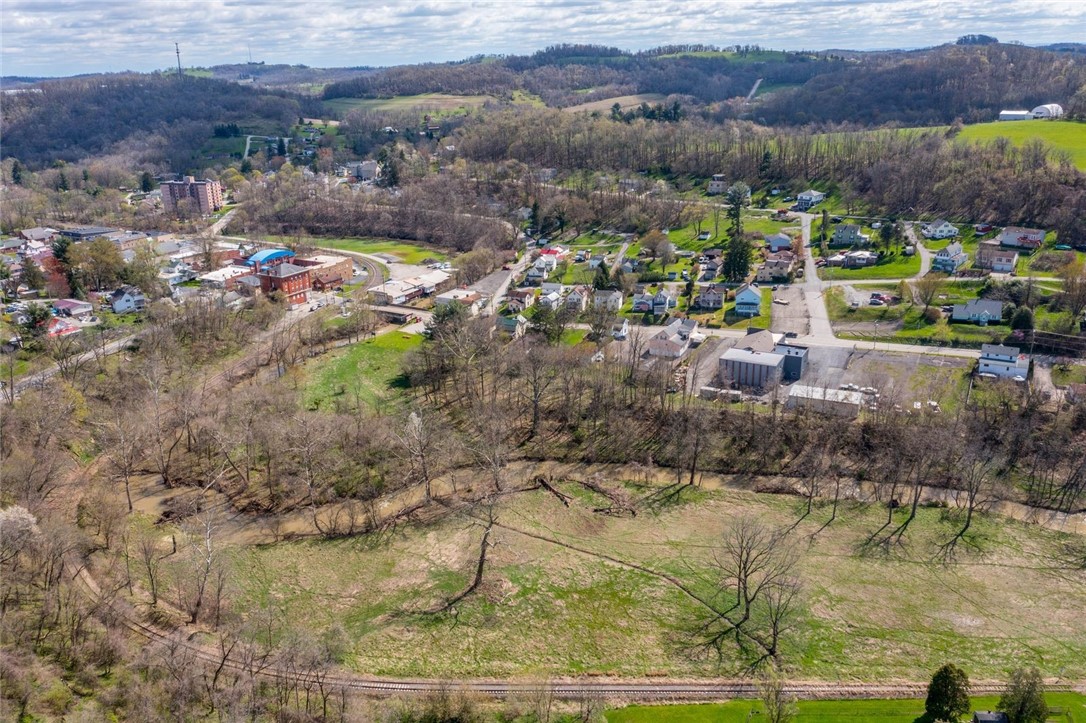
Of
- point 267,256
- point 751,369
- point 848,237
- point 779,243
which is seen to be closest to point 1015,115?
point 848,237

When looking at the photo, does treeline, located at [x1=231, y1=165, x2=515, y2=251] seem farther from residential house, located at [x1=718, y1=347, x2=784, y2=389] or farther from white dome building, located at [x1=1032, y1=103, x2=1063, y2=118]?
white dome building, located at [x1=1032, y1=103, x2=1063, y2=118]

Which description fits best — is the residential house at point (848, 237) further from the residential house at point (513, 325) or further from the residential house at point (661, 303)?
the residential house at point (513, 325)

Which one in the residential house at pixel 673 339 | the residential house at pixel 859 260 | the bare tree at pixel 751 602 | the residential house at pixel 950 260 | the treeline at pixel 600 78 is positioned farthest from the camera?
the treeline at pixel 600 78

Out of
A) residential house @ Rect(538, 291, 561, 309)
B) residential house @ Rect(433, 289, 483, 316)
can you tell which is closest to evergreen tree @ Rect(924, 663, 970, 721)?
residential house @ Rect(538, 291, 561, 309)

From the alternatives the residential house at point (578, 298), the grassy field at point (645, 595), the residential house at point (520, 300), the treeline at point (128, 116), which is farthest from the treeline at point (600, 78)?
the grassy field at point (645, 595)

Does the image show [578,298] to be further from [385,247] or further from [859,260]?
[385,247]

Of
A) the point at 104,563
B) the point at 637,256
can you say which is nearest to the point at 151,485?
the point at 104,563
